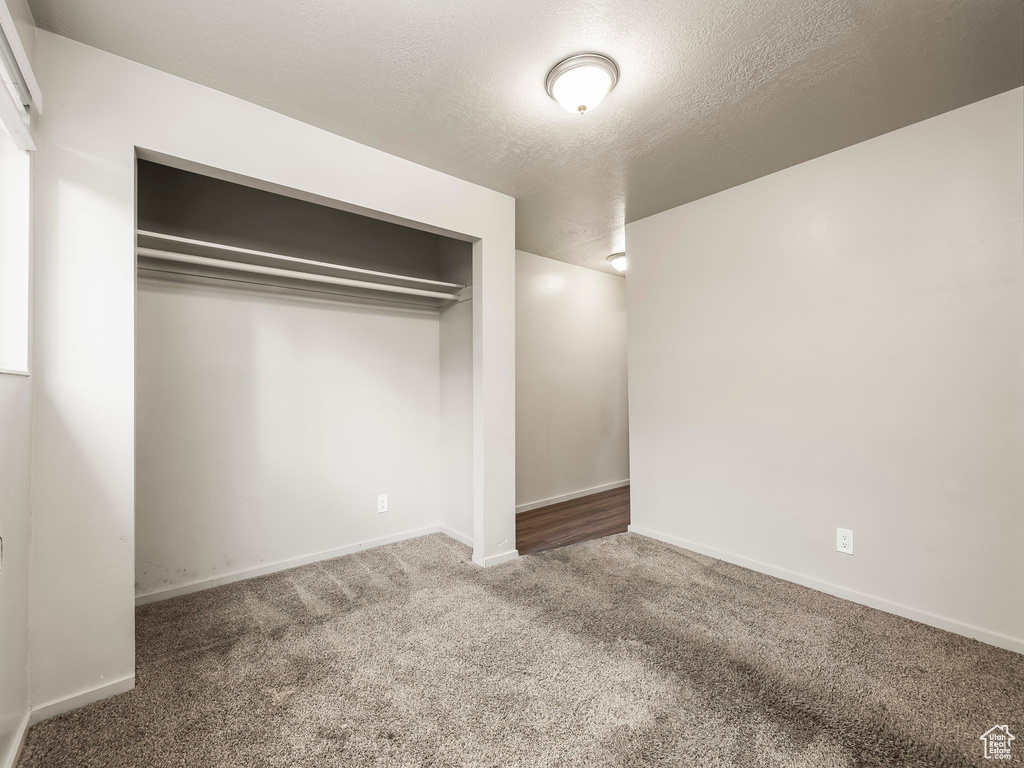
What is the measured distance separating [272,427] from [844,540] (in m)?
3.26

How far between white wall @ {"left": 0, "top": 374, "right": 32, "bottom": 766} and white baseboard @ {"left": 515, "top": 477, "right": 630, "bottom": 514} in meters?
3.14

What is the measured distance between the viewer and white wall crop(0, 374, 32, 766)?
1322mm

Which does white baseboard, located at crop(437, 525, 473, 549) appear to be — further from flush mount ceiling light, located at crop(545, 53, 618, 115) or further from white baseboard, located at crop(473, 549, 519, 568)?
flush mount ceiling light, located at crop(545, 53, 618, 115)

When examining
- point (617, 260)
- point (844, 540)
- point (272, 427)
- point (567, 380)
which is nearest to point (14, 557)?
point (272, 427)

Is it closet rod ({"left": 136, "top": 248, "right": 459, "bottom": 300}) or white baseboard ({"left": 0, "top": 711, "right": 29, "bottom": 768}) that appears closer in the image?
white baseboard ({"left": 0, "top": 711, "right": 29, "bottom": 768})

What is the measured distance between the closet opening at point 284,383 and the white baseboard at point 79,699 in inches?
32.8

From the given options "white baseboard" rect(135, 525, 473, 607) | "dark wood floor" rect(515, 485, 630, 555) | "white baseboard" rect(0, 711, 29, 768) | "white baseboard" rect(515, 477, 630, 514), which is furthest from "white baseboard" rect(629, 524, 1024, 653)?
"white baseboard" rect(0, 711, 29, 768)

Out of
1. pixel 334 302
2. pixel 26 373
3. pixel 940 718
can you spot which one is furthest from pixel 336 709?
pixel 334 302

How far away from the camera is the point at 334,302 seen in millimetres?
3057

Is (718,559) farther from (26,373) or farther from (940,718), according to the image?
(26,373)

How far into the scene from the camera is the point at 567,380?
181 inches

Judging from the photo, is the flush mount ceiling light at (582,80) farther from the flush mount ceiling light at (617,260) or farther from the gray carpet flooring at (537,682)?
the flush mount ceiling light at (617,260)

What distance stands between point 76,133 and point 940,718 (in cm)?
364

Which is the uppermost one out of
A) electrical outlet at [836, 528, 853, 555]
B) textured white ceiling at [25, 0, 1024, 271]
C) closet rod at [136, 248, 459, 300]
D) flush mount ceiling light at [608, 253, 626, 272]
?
textured white ceiling at [25, 0, 1024, 271]
